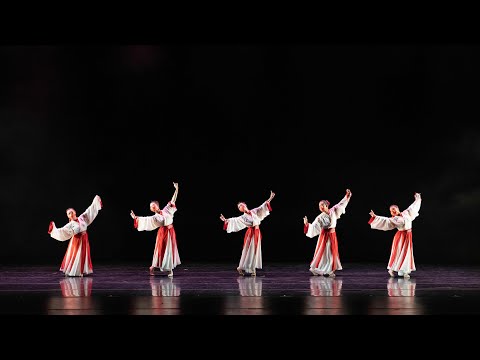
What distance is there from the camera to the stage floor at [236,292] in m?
6.82

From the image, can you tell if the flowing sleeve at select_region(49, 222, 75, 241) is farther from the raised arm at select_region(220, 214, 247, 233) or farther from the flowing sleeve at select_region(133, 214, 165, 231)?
the raised arm at select_region(220, 214, 247, 233)

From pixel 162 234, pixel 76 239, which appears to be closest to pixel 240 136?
pixel 162 234

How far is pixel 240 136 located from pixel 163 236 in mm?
3154

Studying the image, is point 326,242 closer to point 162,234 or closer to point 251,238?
point 251,238

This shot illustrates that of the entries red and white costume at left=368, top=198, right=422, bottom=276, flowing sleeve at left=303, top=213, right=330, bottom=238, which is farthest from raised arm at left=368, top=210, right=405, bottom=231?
flowing sleeve at left=303, top=213, right=330, bottom=238

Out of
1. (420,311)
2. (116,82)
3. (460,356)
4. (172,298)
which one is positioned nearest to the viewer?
(460,356)

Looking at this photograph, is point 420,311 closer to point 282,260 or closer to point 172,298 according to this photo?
point 172,298

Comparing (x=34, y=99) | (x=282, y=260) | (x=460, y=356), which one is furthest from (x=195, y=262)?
(x=460, y=356)

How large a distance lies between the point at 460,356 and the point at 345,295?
2.41 meters

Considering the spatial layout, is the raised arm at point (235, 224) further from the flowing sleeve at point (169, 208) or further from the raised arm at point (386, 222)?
the raised arm at point (386, 222)

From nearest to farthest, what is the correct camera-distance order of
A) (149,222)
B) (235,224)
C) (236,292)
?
(236,292)
(149,222)
(235,224)

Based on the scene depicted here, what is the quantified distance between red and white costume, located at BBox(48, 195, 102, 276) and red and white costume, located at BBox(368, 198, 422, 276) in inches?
166

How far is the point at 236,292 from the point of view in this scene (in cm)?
842

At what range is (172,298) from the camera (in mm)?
7801
